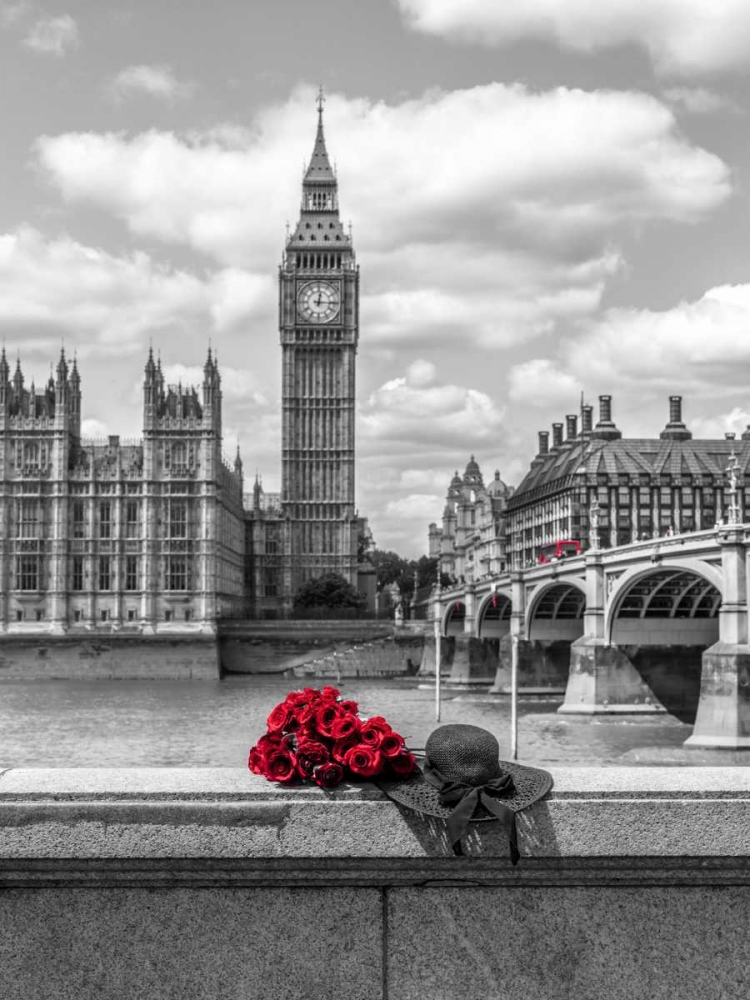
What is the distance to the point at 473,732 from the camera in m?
5.32

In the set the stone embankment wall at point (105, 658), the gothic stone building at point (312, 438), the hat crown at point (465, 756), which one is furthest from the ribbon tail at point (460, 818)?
the gothic stone building at point (312, 438)

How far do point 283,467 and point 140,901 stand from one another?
403ft

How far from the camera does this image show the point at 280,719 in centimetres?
555

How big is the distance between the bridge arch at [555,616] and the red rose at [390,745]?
66.6 m

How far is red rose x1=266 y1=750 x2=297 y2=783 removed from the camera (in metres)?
5.21

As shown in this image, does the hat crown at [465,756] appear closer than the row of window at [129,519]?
Yes

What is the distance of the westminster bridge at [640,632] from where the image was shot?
4097cm

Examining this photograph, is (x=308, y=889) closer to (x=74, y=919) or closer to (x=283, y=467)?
(x=74, y=919)

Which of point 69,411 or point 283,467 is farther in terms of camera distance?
point 283,467

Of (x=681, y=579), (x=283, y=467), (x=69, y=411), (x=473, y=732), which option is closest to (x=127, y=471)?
(x=69, y=411)

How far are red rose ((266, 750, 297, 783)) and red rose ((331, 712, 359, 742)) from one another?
0.20 meters

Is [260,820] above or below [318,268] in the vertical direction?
below

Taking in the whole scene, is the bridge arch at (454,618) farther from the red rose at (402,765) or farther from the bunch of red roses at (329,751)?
the red rose at (402,765)

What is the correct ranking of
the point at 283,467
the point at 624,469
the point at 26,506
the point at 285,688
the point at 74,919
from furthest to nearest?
1. the point at 283,467
2. the point at 624,469
3. the point at 26,506
4. the point at 285,688
5. the point at 74,919
